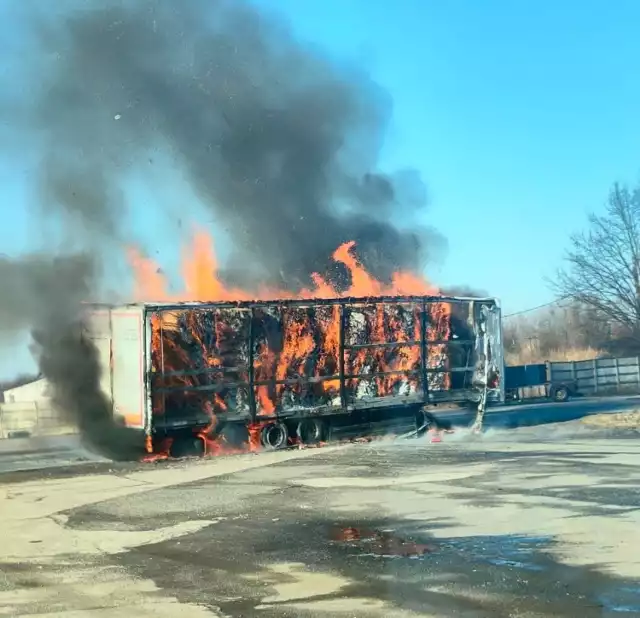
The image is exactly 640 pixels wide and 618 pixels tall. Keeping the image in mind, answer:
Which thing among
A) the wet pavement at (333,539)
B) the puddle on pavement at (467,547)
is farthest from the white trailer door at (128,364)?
the puddle on pavement at (467,547)

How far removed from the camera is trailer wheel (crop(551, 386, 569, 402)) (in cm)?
3209

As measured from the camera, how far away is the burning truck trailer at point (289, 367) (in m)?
15.8

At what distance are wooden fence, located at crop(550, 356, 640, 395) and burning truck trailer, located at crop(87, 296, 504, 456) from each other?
565 inches

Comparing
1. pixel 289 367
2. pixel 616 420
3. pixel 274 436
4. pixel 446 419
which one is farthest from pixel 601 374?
pixel 274 436

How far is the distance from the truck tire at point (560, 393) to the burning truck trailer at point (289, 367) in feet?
42.5

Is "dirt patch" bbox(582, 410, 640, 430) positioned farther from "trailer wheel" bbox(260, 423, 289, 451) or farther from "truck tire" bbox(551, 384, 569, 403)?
"truck tire" bbox(551, 384, 569, 403)

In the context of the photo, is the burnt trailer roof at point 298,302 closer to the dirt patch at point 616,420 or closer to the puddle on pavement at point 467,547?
the dirt patch at point 616,420

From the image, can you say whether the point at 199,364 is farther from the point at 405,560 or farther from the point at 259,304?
the point at 405,560

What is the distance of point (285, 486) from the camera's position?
12430mm

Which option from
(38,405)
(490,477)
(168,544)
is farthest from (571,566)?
(38,405)

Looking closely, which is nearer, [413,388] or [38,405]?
[413,388]

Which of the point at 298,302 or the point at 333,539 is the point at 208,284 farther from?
the point at 333,539

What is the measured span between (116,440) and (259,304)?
3.52 meters

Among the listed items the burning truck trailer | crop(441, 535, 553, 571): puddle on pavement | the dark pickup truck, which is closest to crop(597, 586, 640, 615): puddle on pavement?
crop(441, 535, 553, 571): puddle on pavement
